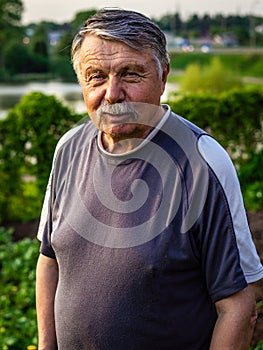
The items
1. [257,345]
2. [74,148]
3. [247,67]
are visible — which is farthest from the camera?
[247,67]

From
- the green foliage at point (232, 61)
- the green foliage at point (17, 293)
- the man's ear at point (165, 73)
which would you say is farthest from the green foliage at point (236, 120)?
the green foliage at point (232, 61)

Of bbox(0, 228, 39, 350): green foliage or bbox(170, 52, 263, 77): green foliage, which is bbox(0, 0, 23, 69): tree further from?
bbox(0, 228, 39, 350): green foliage

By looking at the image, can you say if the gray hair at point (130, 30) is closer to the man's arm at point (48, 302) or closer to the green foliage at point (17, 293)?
the man's arm at point (48, 302)

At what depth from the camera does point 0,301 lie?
415 centimetres

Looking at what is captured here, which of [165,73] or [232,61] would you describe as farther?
[232,61]

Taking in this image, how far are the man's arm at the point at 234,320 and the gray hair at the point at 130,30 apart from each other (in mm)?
654

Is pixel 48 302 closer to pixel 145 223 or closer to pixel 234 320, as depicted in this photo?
pixel 145 223

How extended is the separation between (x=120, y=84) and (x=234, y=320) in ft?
2.34

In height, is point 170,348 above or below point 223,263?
below

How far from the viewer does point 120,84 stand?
1.67 meters

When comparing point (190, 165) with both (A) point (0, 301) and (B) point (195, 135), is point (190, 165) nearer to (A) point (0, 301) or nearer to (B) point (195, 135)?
(B) point (195, 135)

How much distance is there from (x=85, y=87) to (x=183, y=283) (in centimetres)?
62

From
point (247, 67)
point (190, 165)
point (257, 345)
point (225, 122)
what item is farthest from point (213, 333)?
point (247, 67)

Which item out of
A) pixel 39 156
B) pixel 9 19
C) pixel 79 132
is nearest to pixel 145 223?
pixel 79 132
